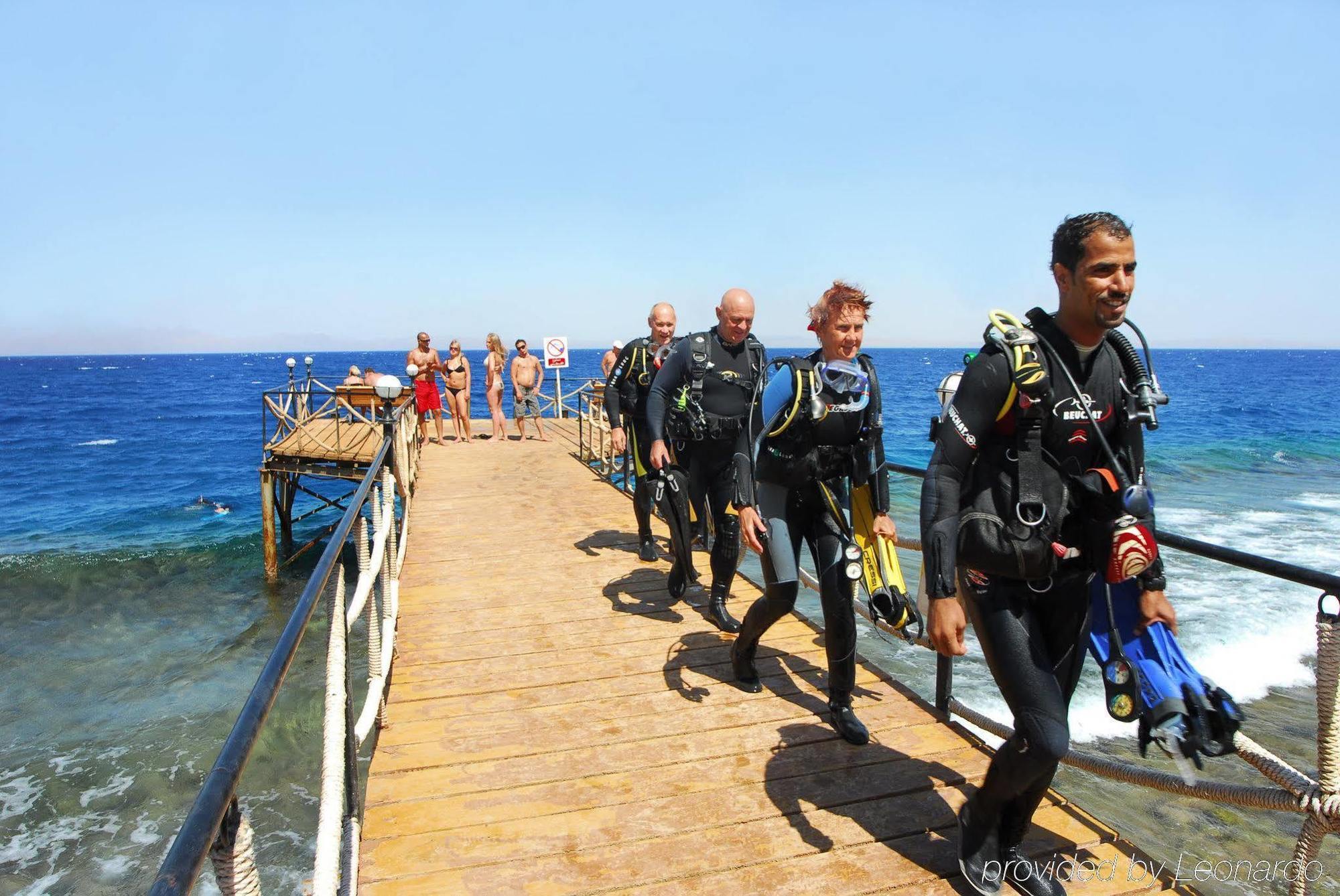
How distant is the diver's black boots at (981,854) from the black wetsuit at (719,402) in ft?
8.22

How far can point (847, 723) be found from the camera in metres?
3.83

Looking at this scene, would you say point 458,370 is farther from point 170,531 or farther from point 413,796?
point 413,796

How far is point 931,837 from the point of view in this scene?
307cm

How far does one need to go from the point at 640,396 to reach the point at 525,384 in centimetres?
1041

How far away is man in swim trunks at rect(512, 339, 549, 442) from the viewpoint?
16375mm

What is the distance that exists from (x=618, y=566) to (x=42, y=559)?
16.8 metres

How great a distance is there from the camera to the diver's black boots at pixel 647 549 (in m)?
7.27

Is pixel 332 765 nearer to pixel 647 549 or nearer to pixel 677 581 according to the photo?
pixel 677 581

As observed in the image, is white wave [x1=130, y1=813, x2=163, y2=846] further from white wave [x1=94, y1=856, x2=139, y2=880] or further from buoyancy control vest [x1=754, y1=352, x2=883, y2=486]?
buoyancy control vest [x1=754, y1=352, x2=883, y2=486]

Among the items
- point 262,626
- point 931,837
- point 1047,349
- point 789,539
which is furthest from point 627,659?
point 262,626

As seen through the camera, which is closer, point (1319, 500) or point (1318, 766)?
point (1318, 766)

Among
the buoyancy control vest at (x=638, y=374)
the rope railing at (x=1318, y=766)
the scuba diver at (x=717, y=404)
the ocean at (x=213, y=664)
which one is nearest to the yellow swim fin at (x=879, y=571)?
the rope railing at (x=1318, y=766)

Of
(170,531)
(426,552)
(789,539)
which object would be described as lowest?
(170,531)

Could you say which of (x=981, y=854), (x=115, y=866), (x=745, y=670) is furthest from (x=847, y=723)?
(x=115, y=866)
